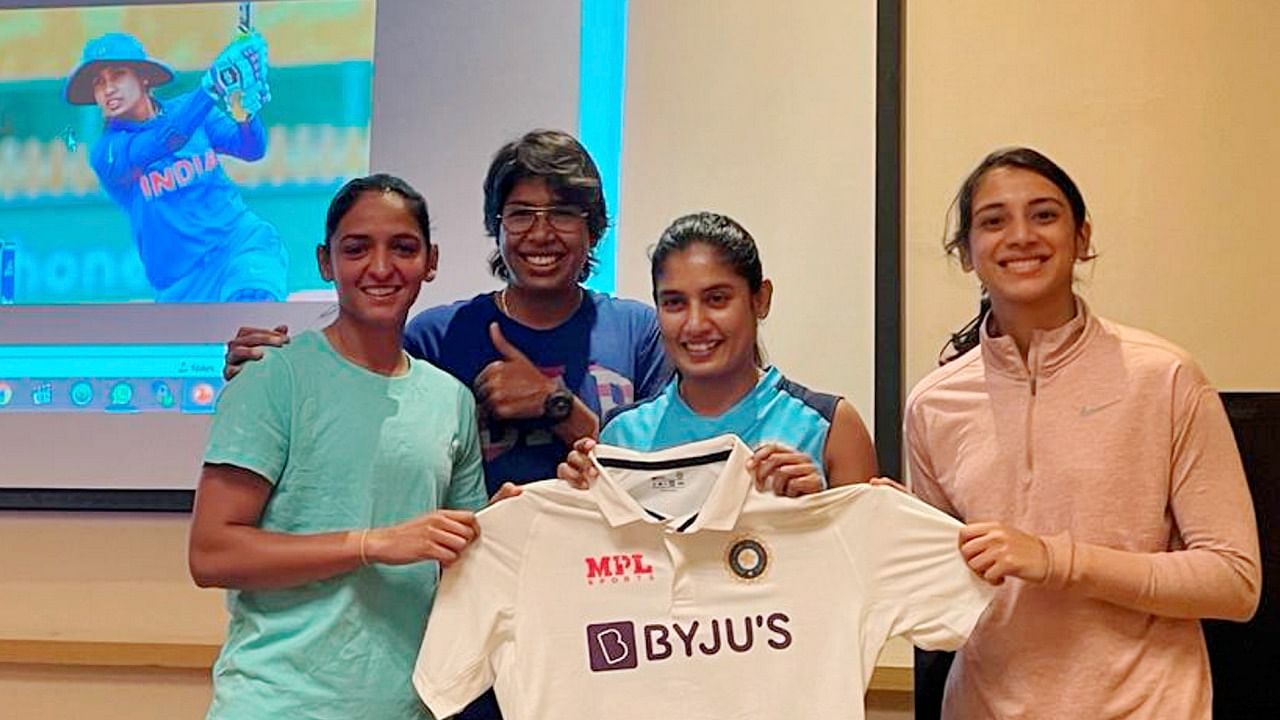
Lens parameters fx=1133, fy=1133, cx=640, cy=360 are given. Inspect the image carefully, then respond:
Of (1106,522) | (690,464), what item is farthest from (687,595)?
(1106,522)

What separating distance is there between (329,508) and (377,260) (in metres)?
0.32

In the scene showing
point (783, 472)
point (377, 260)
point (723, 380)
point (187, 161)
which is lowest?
point (783, 472)

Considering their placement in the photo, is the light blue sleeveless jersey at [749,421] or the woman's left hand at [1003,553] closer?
the woman's left hand at [1003,553]

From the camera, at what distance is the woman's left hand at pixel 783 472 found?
131 centimetres

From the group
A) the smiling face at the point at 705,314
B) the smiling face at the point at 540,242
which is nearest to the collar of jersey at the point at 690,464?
the smiling face at the point at 705,314

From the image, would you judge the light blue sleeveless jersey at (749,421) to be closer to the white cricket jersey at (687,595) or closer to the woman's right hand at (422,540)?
the white cricket jersey at (687,595)

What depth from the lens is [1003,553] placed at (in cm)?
122

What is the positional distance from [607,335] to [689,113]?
600 mm

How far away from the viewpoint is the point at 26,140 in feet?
7.30

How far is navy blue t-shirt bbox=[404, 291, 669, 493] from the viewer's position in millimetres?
1588

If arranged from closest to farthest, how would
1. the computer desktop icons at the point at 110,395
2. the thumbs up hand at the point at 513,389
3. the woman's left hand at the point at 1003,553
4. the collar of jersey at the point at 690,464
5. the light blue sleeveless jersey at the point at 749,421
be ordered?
the woman's left hand at the point at 1003,553, the collar of jersey at the point at 690,464, the light blue sleeveless jersey at the point at 749,421, the thumbs up hand at the point at 513,389, the computer desktop icons at the point at 110,395

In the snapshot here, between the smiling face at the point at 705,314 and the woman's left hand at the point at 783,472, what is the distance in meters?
0.14

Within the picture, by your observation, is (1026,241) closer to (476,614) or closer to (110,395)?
(476,614)

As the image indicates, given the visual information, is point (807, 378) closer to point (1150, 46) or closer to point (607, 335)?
point (607, 335)
